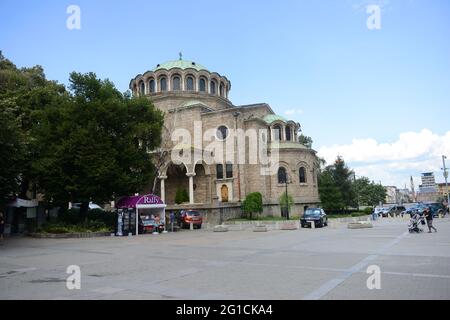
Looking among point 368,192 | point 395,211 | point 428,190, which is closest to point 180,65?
point 395,211

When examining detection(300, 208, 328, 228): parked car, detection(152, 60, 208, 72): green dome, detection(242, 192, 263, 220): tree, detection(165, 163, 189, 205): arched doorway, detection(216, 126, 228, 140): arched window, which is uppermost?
detection(152, 60, 208, 72): green dome

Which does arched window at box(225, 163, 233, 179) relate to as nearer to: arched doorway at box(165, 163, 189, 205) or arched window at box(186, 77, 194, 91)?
arched doorway at box(165, 163, 189, 205)

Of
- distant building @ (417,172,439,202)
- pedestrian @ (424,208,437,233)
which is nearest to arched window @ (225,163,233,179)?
pedestrian @ (424,208,437,233)

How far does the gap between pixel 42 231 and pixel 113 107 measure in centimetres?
905

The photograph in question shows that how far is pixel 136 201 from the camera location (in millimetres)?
23891

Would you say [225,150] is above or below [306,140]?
below

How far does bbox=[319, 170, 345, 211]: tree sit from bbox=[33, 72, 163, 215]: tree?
2375 centimetres

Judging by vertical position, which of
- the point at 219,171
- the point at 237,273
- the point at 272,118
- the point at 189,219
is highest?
the point at 272,118

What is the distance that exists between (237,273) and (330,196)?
35.4 m

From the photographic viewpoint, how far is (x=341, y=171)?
4500cm

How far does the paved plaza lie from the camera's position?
6883mm

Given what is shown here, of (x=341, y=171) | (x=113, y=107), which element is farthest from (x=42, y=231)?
(x=341, y=171)

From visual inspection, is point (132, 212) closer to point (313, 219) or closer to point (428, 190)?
point (313, 219)
